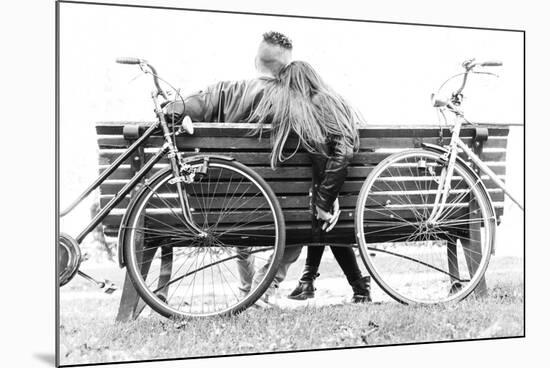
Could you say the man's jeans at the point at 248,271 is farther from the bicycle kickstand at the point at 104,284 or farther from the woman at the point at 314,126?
the bicycle kickstand at the point at 104,284

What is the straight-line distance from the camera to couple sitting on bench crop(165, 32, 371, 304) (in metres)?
4.21

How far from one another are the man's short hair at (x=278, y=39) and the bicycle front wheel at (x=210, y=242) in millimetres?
742

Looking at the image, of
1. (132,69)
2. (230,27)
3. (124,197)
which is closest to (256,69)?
(230,27)

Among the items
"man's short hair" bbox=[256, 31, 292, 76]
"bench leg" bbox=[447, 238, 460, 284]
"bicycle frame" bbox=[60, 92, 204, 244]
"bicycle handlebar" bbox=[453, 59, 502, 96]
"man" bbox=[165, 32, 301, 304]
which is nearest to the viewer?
"bicycle frame" bbox=[60, 92, 204, 244]

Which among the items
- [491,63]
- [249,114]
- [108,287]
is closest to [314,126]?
[249,114]

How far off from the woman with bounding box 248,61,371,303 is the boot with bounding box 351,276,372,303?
28 centimetres

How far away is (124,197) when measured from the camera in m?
4.04

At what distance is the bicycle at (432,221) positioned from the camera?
4402 millimetres

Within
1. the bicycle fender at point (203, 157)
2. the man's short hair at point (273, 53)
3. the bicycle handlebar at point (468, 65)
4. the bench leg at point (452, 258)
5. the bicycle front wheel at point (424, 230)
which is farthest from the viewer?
the bicycle handlebar at point (468, 65)

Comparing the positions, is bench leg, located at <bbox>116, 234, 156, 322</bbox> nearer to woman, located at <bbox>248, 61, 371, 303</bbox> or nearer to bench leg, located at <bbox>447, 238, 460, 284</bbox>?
woman, located at <bbox>248, 61, 371, 303</bbox>

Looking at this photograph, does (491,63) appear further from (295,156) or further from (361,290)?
(361,290)

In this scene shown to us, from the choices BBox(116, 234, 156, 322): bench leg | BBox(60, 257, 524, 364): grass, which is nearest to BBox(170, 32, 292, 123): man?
BBox(116, 234, 156, 322): bench leg

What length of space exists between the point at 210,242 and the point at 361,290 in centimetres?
94

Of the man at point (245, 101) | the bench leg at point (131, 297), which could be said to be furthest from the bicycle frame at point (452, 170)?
the bench leg at point (131, 297)
